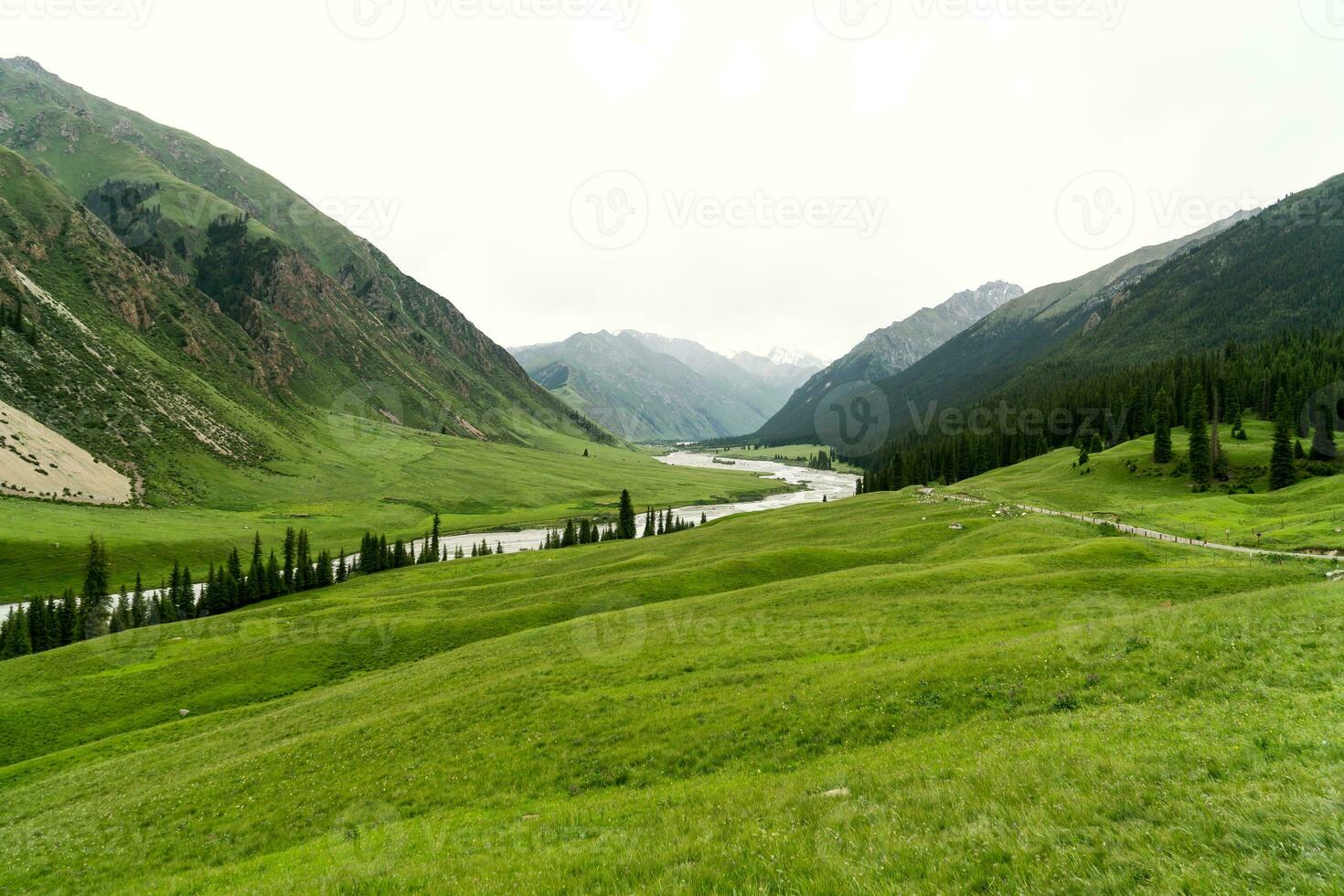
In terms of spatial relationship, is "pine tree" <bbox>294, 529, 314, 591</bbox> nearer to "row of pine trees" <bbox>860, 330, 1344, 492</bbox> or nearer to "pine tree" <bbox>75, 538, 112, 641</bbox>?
"pine tree" <bbox>75, 538, 112, 641</bbox>

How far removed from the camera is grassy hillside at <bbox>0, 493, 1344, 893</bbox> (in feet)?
29.5

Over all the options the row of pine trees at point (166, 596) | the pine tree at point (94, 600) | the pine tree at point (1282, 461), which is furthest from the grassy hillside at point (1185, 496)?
the pine tree at point (94, 600)

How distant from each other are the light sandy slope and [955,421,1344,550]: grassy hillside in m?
178

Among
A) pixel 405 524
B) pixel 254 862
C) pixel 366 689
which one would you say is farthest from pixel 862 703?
pixel 405 524

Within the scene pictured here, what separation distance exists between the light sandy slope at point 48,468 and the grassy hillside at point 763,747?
102 metres

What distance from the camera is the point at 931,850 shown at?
29.0 feet

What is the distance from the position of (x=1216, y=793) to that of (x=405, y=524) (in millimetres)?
164499

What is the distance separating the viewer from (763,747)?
18.3 meters

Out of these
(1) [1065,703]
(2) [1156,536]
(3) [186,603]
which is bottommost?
(3) [186,603]

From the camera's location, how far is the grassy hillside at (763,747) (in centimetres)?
898

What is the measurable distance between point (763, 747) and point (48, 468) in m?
172
